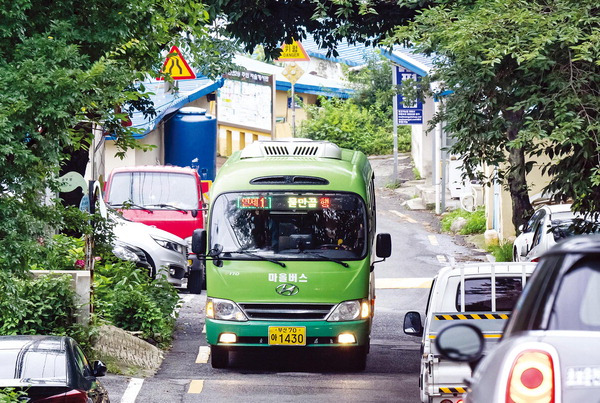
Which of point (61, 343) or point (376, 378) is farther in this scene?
point (376, 378)

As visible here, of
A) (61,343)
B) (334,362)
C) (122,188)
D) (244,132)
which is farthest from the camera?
(244,132)

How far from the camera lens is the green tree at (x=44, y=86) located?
7984mm

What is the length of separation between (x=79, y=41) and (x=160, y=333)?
22.0ft

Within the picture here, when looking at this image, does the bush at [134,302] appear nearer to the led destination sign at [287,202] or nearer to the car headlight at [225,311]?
the car headlight at [225,311]

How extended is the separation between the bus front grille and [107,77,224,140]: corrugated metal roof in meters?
12.7

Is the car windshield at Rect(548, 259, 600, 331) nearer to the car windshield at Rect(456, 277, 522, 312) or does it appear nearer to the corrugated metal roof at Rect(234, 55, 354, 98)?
the car windshield at Rect(456, 277, 522, 312)

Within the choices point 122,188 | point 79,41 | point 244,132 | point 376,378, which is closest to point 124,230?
point 122,188

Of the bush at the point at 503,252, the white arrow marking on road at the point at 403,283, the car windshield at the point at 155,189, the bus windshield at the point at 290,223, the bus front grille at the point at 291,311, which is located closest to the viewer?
the bus front grille at the point at 291,311

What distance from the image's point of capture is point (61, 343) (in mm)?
8883

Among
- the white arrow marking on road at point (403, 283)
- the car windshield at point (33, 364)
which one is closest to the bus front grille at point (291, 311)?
the car windshield at point (33, 364)

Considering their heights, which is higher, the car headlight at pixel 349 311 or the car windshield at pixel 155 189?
the car windshield at pixel 155 189

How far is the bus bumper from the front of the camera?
13.3 metres

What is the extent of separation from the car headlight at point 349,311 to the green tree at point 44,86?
4.75 meters

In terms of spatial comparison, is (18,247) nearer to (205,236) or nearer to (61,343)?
(61,343)
